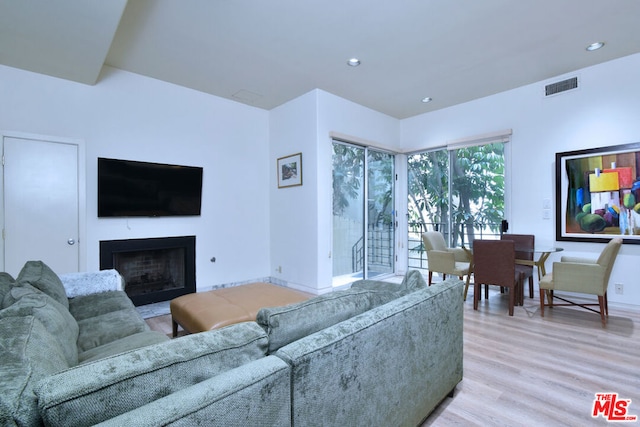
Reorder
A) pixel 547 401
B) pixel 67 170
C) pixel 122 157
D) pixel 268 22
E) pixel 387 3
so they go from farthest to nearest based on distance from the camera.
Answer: pixel 122 157 < pixel 67 170 < pixel 268 22 < pixel 387 3 < pixel 547 401

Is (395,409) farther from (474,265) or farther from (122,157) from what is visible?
(122,157)

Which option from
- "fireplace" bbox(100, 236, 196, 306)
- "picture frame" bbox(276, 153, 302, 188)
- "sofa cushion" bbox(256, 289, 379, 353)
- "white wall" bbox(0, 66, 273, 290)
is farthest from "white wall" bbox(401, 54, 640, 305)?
"fireplace" bbox(100, 236, 196, 306)

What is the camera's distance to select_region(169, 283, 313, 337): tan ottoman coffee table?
6.88 ft

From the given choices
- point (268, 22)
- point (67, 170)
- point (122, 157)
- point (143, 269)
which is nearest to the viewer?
point (268, 22)

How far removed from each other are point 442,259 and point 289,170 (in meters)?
2.45

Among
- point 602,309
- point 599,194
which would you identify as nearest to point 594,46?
point 599,194

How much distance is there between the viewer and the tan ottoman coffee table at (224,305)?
82.6 inches

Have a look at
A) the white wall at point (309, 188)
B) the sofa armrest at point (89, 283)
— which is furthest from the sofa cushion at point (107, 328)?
the white wall at point (309, 188)

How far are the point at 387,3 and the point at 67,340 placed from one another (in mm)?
3038

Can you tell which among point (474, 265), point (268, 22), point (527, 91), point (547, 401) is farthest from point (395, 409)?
point (527, 91)

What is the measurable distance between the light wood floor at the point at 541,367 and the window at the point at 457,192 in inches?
64.1

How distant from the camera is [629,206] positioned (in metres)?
3.35

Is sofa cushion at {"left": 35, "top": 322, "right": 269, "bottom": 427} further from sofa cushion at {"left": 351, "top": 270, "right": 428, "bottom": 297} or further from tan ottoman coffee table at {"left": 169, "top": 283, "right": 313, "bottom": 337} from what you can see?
tan ottoman coffee table at {"left": 169, "top": 283, "right": 313, "bottom": 337}

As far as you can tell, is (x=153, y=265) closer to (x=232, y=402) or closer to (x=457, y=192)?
(x=232, y=402)
